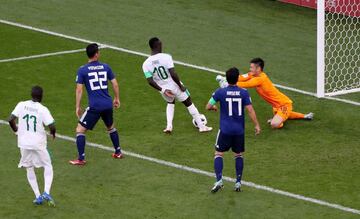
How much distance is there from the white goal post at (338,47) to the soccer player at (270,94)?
1.83 m

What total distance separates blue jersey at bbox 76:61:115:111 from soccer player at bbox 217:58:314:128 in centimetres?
271

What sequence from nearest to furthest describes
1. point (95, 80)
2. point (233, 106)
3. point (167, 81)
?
point (233, 106) < point (95, 80) < point (167, 81)

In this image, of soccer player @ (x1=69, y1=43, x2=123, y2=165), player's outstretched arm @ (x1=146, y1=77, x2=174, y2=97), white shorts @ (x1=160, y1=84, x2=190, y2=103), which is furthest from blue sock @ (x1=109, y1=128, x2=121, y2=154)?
white shorts @ (x1=160, y1=84, x2=190, y2=103)

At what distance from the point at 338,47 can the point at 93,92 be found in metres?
8.34

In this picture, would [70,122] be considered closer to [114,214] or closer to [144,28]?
[114,214]

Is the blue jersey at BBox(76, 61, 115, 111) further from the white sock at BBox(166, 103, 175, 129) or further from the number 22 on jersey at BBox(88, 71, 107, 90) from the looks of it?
the white sock at BBox(166, 103, 175, 129)

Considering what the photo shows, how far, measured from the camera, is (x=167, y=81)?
1845 cm

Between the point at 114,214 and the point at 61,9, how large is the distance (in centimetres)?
1346

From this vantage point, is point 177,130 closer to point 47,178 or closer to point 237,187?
point 237,187

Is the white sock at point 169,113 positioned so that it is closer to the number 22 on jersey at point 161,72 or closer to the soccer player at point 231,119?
the number 22 on jersey at point 161,72

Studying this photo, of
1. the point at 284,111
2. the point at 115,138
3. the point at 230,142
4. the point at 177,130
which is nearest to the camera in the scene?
the point at 230,142

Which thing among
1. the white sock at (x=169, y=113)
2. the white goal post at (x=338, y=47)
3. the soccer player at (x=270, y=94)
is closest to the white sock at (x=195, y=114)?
Result: the white sock at (x=169, y=113)

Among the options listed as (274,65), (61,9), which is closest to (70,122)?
(274,65)

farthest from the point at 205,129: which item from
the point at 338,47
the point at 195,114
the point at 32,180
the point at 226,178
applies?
the point at 338,47
